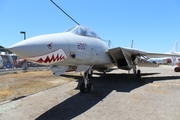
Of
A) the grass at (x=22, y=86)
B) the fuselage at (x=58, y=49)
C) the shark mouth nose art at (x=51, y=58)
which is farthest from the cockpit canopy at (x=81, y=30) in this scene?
the grass at (x=22, y=86)

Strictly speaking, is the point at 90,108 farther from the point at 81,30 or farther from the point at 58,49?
the point at 81,30

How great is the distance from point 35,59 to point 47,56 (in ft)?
1.16

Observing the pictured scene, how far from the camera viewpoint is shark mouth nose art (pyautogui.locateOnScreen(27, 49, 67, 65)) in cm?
483

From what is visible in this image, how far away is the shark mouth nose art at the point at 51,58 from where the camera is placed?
190 inches

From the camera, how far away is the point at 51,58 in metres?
5.09

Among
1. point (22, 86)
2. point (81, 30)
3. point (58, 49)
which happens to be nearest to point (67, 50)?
point (58, 49)

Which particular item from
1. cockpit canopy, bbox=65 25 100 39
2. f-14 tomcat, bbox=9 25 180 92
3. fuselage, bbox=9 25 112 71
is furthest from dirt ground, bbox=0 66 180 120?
cockpit canopy, bbox=65 25 100 39

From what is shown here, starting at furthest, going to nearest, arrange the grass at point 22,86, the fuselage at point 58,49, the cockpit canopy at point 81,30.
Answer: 1. the grass at point 22,86
2. the cockpit canopy at point 81,30
3. the fuselage at point 58,49

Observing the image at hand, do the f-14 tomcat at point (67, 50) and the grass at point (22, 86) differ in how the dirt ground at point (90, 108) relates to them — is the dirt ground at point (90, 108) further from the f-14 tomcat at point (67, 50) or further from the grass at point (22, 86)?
the f-14 tomcat at point (67, 50)

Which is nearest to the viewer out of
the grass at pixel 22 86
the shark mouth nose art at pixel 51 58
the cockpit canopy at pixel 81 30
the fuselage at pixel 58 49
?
the fuselage at pixel 58 49

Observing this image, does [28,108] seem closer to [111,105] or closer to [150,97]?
[111,105]

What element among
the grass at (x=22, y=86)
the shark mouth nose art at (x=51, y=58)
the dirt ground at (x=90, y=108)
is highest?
the shark mouth nose art at (x=51, y=58)

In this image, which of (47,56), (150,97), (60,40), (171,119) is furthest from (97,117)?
(150,97)

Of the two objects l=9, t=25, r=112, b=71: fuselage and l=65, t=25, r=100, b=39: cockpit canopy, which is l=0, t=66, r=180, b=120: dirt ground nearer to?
l=9, t=25, r=112, b=71: fuselage
